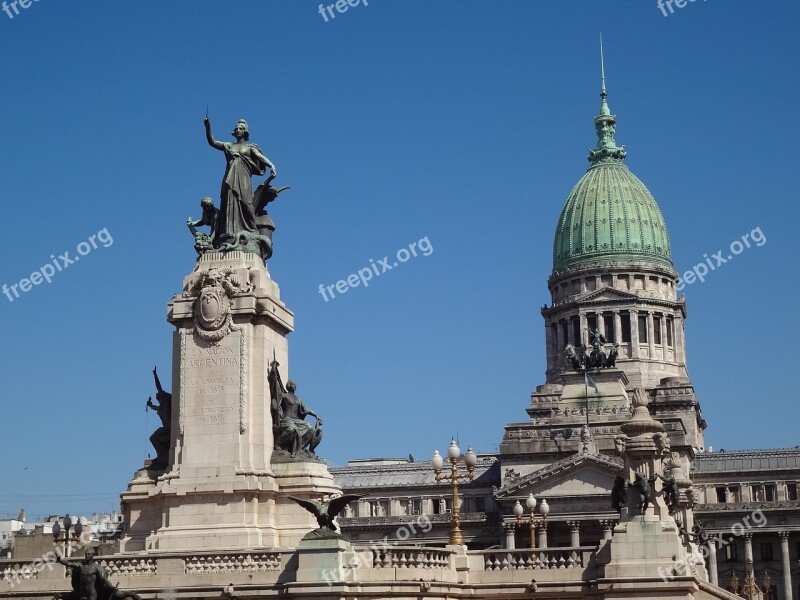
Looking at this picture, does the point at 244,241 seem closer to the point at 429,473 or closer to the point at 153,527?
the point at 153,527

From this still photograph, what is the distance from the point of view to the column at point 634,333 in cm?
15088

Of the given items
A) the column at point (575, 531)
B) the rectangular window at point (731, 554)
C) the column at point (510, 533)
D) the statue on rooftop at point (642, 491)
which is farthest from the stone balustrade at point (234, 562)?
the rectangular window at point (731, 554)

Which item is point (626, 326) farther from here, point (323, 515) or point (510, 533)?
point (323, 515)

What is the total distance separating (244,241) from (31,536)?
2571cm

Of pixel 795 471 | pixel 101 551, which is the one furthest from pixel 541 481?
pixel 101 551

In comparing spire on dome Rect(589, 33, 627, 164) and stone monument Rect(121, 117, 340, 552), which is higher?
spire on dome Rect(589, 33, 627, 164)

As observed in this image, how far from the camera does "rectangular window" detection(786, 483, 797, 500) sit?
132 m

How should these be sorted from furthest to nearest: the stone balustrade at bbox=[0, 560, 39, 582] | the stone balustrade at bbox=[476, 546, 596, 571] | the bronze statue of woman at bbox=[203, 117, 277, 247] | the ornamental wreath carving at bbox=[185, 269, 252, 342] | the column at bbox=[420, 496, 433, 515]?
the column at bbox=[420, 496, 433, 515]
the bronze statue of woman at bbox=[203, 117, 277, 247]
the ornamental wreath carving at bbox=[185, 269, 252, 342]
the stone balustrade at bbox=[476, 546, 596, 571]
the stone balustrade at bbox=[0, 560, 39, 582]

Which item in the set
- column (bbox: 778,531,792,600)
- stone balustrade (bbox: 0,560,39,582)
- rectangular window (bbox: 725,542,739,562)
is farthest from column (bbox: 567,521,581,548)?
stone balustrade (bbox: 0,560,39,582)

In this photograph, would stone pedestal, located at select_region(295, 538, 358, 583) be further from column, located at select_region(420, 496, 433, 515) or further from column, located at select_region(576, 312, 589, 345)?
column, located at select_region(576, 312, 589, 345)

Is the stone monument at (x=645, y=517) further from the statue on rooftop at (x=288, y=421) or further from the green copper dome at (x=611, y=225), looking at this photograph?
the green copper dome at (x=611, y=225)

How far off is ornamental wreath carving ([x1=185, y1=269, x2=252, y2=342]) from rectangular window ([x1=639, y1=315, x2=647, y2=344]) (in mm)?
111422

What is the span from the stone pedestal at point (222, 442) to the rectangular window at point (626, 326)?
109782 mm


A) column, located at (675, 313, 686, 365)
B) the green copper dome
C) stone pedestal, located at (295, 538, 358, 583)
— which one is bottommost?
stone pedestal, located at (295, 538, 358, 583)
